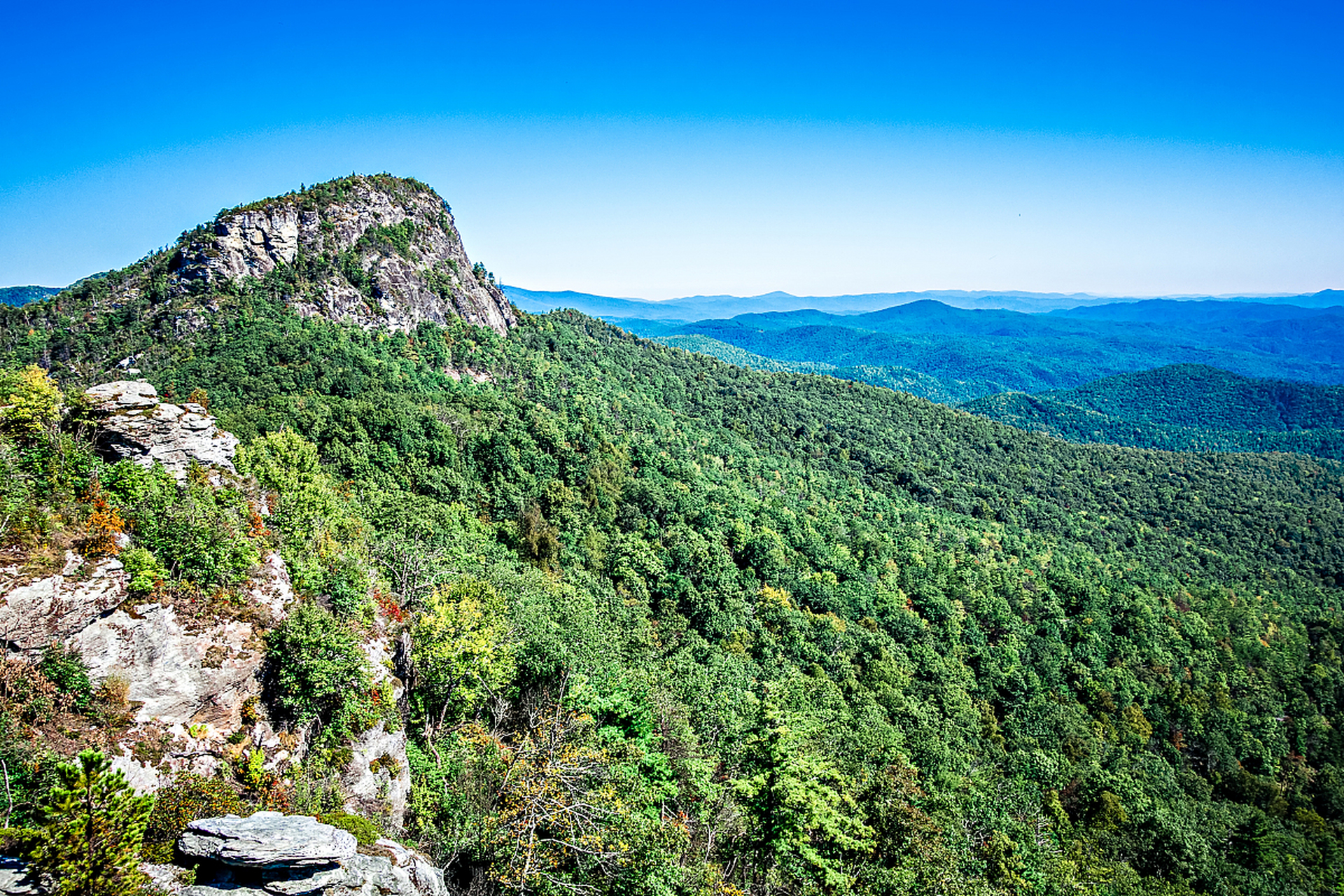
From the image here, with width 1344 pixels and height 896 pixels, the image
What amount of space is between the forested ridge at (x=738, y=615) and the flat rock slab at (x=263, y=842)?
14.6 ft

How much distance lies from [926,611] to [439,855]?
75224 millimetres

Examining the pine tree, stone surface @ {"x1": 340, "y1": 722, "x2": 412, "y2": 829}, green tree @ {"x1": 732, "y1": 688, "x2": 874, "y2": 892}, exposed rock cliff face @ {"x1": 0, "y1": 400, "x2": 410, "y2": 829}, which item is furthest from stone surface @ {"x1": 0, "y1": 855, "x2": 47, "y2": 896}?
green tree @ {"x1": 732, "y1": 688, "x2": 874, "y2": 892}

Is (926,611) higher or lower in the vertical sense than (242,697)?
lower

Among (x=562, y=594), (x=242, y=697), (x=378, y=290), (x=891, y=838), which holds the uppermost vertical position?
(x=378, y=290)

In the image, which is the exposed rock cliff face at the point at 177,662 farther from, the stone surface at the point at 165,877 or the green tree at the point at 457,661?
the stone surface at the point at 165,877

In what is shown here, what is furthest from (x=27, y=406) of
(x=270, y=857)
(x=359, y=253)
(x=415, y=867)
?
(x=359, y=253)

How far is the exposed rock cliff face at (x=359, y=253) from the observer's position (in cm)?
9544

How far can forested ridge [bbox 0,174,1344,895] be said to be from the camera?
2447 cm

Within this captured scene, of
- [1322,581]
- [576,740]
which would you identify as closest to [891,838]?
[576,740]

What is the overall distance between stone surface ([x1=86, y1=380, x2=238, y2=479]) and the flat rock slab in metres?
17.6

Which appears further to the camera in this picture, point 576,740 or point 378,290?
point 378,290

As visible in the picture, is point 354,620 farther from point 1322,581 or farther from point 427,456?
point 1322,581

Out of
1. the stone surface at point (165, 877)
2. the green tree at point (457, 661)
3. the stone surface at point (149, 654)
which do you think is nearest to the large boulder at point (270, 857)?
the stone surface at point (165, 877)

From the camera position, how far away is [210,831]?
1409 centimetres
